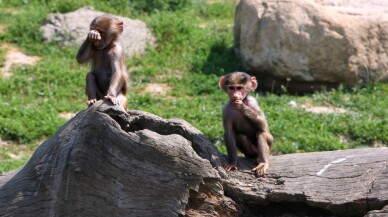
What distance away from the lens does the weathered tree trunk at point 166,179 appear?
24.5 ft

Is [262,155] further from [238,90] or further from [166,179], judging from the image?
[166,179]

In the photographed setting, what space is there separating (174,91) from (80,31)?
7.74 feet

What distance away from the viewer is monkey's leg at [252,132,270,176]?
7922mm

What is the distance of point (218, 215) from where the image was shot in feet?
25.1

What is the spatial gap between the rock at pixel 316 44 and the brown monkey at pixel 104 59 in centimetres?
519

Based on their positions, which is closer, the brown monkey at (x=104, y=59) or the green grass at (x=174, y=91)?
the brown monkey at (x=104, y=59)

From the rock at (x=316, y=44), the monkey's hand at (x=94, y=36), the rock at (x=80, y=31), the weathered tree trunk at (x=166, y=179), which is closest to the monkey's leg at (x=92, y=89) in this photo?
the monkey's hand at (x=94, y=36)

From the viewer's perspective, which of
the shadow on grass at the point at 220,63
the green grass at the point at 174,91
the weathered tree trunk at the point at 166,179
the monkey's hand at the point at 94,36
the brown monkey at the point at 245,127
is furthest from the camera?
the shadow on grass at the point at 220,63

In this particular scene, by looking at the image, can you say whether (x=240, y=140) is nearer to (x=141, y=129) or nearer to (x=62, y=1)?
(x=141, y=129)

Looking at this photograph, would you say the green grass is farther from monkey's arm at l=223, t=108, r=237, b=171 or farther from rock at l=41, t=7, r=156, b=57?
monkey's arm at l=223, t=108, r=237, b=171

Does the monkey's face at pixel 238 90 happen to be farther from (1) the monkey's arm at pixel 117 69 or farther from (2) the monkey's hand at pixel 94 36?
(2) the monkey's hand at pixel 94 36

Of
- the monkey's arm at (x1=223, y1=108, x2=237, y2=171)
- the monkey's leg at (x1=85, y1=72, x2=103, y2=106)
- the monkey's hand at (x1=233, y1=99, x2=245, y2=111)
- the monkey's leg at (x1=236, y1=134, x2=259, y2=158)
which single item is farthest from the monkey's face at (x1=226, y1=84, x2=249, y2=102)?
the monkey's leg at (x1=85, y1=72, x2=103, y2=106)

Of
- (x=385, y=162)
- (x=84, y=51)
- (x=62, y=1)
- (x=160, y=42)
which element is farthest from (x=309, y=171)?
(x=62, y=1)

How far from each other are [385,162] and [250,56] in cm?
690
